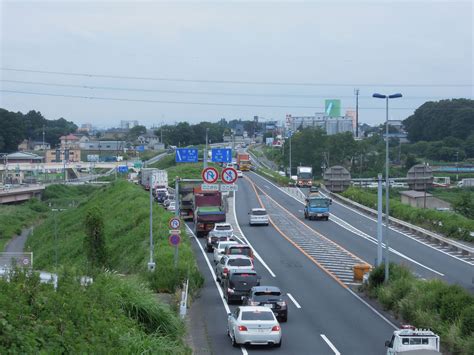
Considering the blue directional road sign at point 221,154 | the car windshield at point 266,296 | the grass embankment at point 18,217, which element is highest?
the blue directional road sign at point 221,154

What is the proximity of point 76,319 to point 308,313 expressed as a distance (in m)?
15.2

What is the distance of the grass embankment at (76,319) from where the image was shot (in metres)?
13.1

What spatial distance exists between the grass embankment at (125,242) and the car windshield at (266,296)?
507 cm

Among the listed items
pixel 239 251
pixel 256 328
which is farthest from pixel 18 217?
pixel 256 328

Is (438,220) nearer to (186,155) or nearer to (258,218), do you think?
(258,218)

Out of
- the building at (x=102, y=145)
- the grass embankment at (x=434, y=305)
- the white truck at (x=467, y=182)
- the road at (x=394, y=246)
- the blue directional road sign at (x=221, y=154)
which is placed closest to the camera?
the grass embankment at (x=434, y=305)

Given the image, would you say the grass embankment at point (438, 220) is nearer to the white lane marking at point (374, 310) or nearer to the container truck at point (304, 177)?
the white lane marking at point (374, 310)

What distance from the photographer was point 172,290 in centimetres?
3048

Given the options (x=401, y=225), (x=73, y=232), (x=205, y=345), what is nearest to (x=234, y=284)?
(x=205, y=345)

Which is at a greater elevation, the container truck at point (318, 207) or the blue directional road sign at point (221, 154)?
the blue directional road sign at point (221, 154)

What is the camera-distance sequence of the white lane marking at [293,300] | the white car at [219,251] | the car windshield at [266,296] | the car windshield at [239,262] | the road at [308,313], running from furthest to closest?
the white car at [219,251]
the car windshield at [239,262]
the white lane marking at [293,300]
the car windshield at [266,296]
the road at [308,313]

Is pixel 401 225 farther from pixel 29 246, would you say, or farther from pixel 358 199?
pixel 29 246

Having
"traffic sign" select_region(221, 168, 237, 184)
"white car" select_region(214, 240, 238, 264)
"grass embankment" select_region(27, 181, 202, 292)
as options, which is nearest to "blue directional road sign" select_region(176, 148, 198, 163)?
"grass embankment" select_region(27, 181, 202, 292)

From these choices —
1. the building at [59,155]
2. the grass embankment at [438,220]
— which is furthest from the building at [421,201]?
the building at [59,155]
